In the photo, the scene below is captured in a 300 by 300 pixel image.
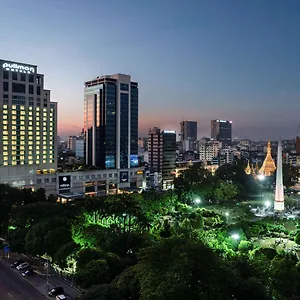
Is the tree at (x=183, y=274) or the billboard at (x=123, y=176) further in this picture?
the billboard at (x=123, y=176)

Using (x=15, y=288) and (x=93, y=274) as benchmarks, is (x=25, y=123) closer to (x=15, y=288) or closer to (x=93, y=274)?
(x=15, y=288)

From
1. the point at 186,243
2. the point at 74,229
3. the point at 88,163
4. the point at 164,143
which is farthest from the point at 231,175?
the point at 186,243

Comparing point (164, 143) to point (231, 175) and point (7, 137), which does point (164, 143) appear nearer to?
point (231, 175)

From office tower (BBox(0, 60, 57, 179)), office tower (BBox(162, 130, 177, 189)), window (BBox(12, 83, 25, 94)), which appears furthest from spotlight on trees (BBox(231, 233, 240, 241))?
office tower (BBox(162, 130, 177, 189))

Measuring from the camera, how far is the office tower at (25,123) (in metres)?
70.1

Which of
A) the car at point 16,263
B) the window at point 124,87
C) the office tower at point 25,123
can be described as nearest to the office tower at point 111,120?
the window at point 124,87

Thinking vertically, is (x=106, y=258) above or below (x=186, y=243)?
below

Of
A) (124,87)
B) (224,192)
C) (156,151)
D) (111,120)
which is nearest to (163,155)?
(156,151)

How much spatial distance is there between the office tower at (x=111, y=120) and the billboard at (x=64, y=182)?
11.2 m

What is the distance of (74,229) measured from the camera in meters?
38.2

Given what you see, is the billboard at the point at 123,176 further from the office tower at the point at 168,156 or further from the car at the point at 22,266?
the car at the point at 22,266

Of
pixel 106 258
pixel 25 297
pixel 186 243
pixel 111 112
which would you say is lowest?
pixel 25 297

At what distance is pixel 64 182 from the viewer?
74500 mm

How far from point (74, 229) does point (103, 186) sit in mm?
42816
